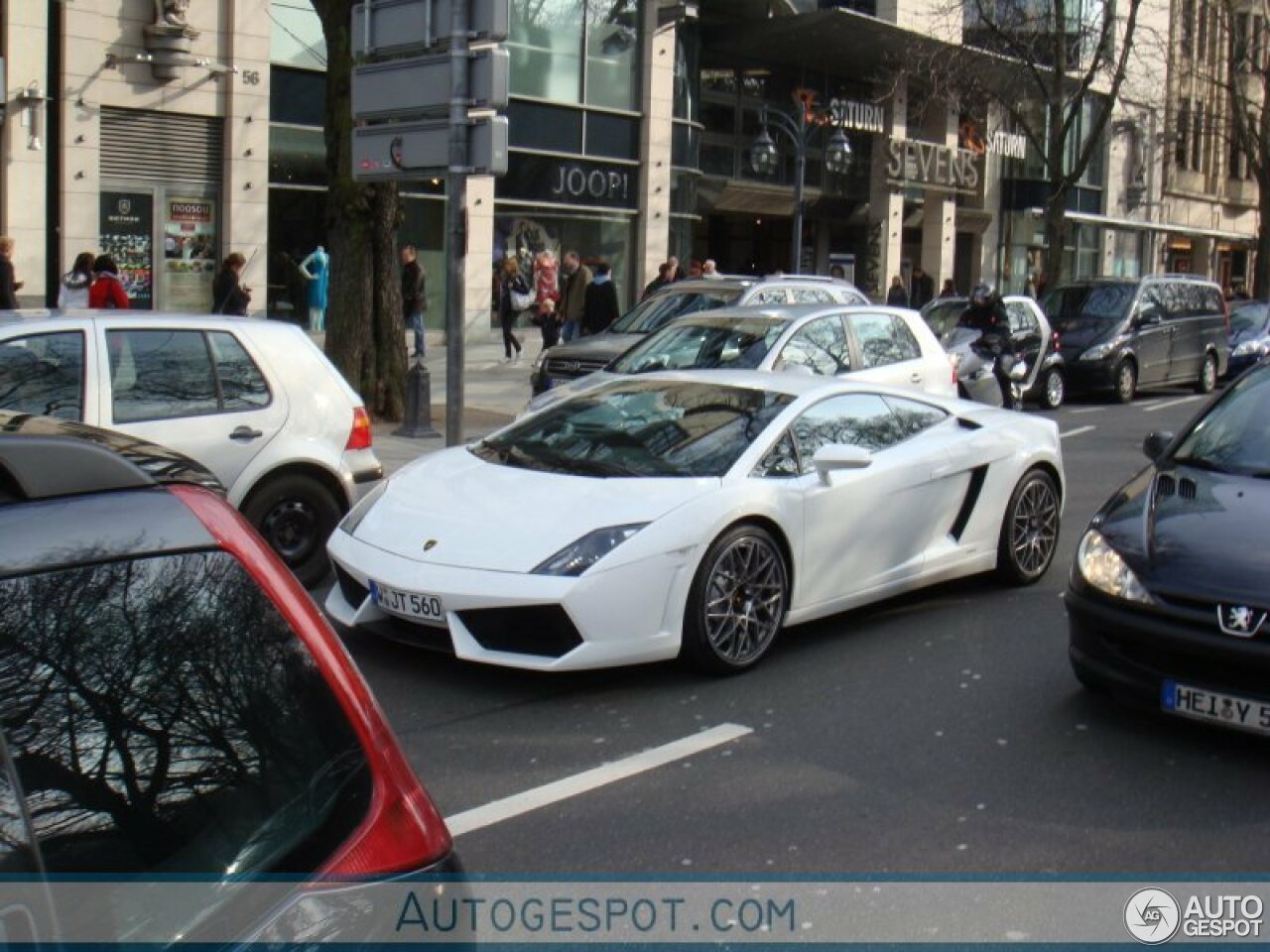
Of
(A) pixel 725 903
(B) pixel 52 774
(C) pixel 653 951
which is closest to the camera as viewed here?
(B) pixel 52 774

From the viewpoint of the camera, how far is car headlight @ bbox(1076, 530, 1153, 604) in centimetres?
552

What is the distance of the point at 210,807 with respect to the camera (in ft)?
6.55

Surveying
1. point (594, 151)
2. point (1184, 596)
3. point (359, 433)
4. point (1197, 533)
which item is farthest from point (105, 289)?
point (594, 151)

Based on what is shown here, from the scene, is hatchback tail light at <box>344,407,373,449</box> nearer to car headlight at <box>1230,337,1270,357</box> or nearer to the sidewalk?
the sidewalk

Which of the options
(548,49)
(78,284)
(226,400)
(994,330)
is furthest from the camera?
(548,49)

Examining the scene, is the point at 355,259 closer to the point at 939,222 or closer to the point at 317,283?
the point at 317,283

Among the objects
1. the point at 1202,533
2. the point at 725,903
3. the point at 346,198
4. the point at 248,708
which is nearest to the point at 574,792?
the point at 725,903

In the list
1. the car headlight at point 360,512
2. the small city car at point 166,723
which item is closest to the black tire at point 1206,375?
the car headlight at point 360,512

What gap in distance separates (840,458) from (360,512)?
2.23m

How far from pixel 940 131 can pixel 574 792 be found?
36.5 m

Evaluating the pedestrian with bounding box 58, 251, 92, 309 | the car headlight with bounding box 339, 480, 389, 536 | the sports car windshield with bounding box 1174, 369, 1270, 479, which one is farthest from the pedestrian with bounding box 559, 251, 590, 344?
the sports car windshield with bounding box 1174, 369, 1270, 479

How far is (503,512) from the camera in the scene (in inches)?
252

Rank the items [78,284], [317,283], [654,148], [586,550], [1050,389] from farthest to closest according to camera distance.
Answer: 1. [654,148]
2. [317,283]
3. [1050,389]
4. [78,284]
5. [586,550]

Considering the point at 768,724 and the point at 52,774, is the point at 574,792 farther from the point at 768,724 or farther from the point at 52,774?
the point at 52,774
